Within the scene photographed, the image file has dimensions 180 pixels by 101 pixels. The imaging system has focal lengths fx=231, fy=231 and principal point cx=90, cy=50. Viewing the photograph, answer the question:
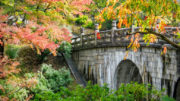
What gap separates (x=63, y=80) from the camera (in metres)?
12.5

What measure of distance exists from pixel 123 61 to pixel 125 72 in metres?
1.16

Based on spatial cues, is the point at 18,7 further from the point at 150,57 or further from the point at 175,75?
the point at 175,75

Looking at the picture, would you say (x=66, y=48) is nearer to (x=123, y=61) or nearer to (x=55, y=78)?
(x=55, y=78)

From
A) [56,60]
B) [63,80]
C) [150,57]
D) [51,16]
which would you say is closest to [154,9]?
[150,57]

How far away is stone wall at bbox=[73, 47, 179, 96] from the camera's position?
31.4 feet

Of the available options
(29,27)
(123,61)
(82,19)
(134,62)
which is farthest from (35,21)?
(82,19)

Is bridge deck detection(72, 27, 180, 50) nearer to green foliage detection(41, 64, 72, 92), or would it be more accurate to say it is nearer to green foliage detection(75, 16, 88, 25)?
green foliage detection(41, 64, 72, 92)

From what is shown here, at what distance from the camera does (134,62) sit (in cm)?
1176

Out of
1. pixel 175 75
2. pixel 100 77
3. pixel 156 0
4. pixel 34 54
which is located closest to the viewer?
pixel 156 0

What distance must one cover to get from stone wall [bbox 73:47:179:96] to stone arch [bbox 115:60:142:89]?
25 cm

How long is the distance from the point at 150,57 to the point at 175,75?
174 centimetres

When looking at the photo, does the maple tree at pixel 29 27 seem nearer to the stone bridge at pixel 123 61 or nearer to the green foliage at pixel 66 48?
the stone bridge at pixel 123 61

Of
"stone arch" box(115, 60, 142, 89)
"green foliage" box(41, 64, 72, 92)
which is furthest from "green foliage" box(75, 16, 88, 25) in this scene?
"green foliage" box(41, 64, 72, 92)

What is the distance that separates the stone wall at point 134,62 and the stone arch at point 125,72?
0.25 m
